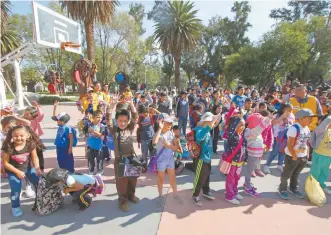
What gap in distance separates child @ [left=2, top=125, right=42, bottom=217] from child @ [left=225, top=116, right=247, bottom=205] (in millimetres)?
2948

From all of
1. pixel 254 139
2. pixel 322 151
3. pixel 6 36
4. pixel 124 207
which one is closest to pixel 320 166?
pixel 322 151

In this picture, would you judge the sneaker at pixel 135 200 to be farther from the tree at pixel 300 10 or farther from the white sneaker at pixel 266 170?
the tree at pixel 300 10

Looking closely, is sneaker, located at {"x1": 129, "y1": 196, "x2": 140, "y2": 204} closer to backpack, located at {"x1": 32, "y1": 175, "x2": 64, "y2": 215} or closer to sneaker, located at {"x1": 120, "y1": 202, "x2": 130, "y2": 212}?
sneaker, located at {"x1": 120, "y1": 202, "x2": 130, "y2": 212}

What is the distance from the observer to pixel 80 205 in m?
3.36

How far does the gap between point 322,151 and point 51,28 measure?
11679 mm

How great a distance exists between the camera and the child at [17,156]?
123 inches

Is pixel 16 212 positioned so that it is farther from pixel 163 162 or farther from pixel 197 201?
pixel 197 201

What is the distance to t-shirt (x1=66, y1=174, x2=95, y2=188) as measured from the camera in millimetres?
3162

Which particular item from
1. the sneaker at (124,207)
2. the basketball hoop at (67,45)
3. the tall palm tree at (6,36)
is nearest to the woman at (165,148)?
the sneaker at (124,207)

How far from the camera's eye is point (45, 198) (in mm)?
3232

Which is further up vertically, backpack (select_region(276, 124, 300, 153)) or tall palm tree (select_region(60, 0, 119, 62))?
tall palm tree (select_region(60, 0, 119, 62))

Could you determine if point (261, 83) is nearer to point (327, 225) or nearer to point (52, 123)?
point (52, 123)

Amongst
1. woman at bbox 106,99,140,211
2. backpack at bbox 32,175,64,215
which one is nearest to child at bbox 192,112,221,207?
woman at bbox 106,99,140,211

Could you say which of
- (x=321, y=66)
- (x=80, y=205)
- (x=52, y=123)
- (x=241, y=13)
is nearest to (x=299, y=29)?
(x=321, y=66)
